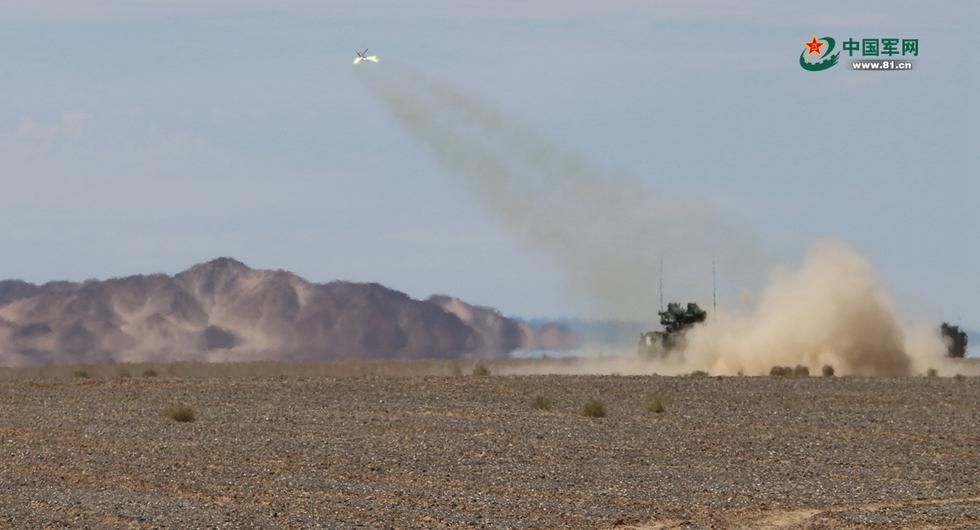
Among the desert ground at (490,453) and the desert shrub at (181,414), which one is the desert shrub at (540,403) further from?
the desert shrub at (181,414)

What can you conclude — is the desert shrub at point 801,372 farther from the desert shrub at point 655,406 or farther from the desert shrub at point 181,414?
the desert shrub at point 181,414

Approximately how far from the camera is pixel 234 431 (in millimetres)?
35031

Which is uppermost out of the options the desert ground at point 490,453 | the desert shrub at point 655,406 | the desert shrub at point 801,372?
the desert shrub at point 801,372

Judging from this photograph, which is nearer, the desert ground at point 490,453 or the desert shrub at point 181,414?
the desert ground at point 490,453

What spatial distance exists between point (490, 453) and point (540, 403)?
1073cm

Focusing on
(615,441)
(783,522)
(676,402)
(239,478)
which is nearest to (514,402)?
(676,402)

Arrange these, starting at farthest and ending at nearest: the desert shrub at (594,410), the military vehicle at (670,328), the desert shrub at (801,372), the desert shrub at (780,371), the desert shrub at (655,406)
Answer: the military vehicle at (670,328) < the desert shrub at (780,371) < the desert shrub at (801,372) < the desert shrub at (655,406) < the desert shrub at (594,410)

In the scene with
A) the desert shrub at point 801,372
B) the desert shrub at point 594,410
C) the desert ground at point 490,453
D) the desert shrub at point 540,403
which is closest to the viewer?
the desert ground at point 490,453

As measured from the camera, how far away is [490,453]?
30969 millimetres

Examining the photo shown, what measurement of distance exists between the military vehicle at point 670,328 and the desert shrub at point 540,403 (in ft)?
85.3

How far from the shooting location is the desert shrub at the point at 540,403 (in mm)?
41500

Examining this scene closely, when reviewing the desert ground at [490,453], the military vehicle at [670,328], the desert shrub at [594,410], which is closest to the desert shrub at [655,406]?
the desert ground at [490,453]

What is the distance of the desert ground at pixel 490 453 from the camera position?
73.7ft

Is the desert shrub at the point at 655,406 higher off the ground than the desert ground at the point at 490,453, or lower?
higher
